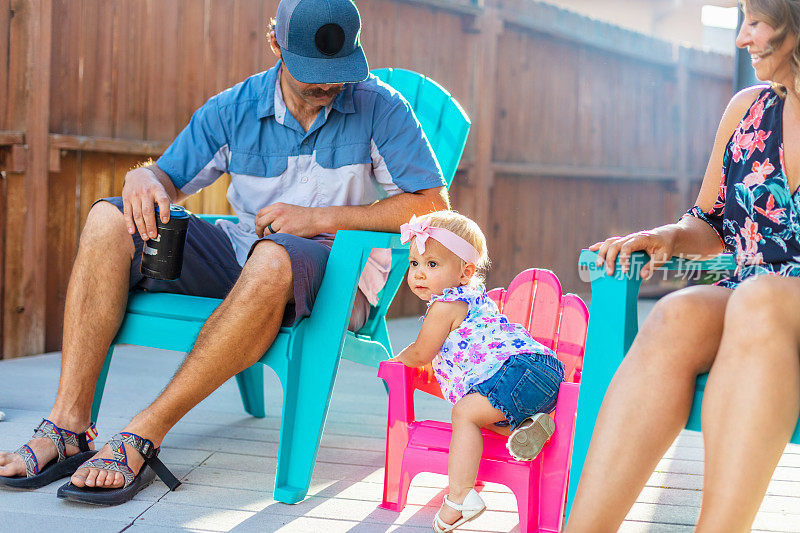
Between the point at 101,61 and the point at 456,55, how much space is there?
7.01 feet

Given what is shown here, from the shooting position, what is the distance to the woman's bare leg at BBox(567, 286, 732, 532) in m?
1.40

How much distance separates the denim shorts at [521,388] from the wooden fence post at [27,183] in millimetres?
2181

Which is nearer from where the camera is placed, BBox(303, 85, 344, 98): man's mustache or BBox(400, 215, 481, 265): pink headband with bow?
BBox(400, 215, 481, 265): pink headband with bow

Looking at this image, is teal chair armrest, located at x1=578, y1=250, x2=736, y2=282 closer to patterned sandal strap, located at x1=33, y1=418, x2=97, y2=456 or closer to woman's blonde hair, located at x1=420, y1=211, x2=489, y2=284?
woman's blonde hair, located at x1=420, y1=211, x2=489, y2=284

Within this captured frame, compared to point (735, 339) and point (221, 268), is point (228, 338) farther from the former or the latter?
point (735, 339)

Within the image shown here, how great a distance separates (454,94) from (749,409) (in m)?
3.88

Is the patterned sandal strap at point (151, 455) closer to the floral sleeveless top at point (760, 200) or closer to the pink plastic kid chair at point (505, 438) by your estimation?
the pink plastic kid chair at point (505, 438)

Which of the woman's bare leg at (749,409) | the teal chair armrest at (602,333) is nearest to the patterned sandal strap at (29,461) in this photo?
the teal chair armrest at (602,333)

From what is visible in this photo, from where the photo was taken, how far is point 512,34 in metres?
5.40

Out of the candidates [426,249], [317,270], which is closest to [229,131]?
[317,270]

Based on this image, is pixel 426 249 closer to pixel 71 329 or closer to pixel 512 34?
pixel 71 329

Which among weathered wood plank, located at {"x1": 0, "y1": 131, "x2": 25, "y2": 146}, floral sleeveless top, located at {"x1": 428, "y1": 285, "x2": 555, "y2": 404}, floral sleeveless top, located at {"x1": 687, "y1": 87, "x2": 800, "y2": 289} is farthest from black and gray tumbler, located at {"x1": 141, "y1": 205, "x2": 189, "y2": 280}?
weathered wood plank, located at {"x1": 0, "y1": 131, "x2": 25, "y2": 146}

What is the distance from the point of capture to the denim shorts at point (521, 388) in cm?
172

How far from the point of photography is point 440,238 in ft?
6.11
